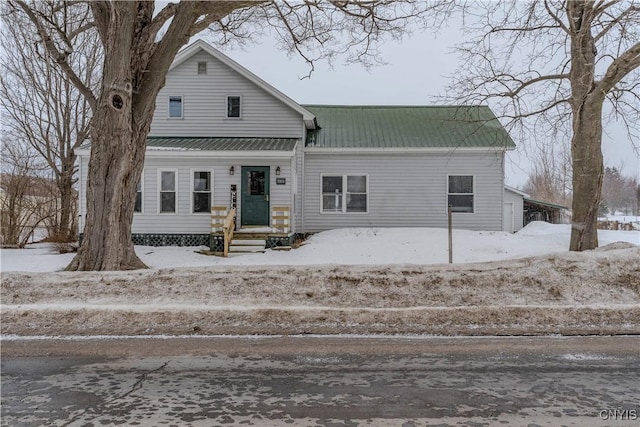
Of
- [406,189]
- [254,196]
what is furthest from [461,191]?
[254,196]

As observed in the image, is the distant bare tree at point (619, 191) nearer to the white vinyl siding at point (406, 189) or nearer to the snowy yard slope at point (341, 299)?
the white vinyl siding at point (406, 189)

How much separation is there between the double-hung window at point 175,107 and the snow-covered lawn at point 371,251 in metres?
5.59

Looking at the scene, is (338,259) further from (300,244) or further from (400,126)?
(400,126)

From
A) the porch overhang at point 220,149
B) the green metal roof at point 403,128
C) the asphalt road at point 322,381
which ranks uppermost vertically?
the green metal roof at point 403,128

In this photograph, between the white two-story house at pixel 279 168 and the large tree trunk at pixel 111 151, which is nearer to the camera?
the large tree trunk at pixel 111 151

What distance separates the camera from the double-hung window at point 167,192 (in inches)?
652

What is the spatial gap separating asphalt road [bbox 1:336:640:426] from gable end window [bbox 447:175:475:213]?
1366 centimetres

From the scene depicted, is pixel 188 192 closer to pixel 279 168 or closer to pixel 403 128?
pixel 279 168

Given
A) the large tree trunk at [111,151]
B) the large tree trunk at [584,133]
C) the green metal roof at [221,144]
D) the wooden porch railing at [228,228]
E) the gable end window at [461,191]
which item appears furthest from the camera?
the gable end window at [461,191]

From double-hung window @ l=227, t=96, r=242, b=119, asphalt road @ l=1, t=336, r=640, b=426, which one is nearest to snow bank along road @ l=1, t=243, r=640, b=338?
asphalt road @ l=1, t=336, r=640, b=426

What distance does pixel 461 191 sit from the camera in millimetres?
18453

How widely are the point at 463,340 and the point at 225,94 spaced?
15.2 meters

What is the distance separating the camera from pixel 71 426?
300cm

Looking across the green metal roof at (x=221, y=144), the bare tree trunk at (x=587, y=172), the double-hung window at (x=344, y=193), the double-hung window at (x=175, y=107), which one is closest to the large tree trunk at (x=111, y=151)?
the green metal roof at (x=221, y=144)
